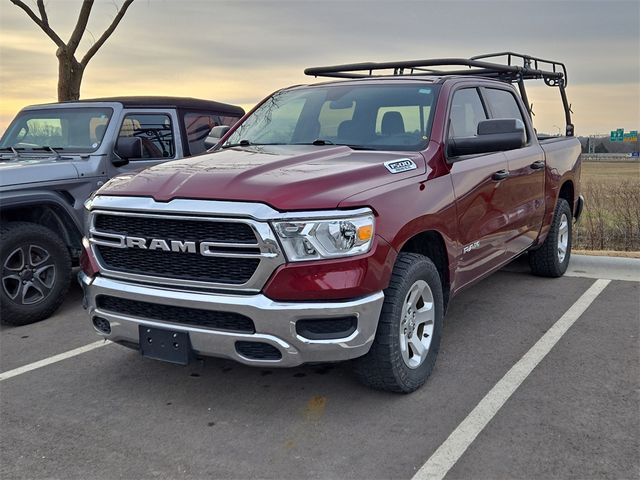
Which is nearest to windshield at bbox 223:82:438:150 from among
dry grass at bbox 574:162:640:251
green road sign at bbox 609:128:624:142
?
dry grass at bbox 574:162:640:251

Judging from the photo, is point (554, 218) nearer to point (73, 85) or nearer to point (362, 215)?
point (362, 215)

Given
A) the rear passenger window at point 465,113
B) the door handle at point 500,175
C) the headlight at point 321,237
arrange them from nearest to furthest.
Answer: the headlight at point 321,237
the rear passenger window at point 465,113
the door handle at point 500,175

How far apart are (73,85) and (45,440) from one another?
10.2m

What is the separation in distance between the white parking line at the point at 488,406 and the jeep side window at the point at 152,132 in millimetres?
4229

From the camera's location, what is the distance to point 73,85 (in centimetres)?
1199

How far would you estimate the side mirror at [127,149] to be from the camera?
5805 millimetres

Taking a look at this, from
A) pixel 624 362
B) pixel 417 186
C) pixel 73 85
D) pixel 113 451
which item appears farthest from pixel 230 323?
pixel 73 85

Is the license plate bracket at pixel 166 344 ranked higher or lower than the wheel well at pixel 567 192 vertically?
lower

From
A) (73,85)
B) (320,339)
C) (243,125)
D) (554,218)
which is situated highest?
(73,85)

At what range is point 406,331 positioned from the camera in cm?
360

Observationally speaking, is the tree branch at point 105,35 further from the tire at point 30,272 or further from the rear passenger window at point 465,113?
the rear passenger window at point 465,113

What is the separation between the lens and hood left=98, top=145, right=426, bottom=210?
314 cm

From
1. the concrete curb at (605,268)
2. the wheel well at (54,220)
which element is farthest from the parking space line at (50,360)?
the concrete curb at (605,268)

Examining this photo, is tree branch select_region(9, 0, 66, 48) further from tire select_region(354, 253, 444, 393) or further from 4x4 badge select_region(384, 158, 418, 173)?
tire select_region(354, 253, 444, 393)
